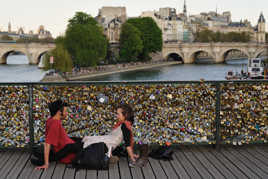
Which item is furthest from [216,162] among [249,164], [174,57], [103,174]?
[174,57]

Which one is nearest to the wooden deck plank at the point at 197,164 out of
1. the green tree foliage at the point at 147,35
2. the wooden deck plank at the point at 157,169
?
the wooden deck plank at the point at 157,169

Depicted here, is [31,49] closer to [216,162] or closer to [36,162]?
[36,162]

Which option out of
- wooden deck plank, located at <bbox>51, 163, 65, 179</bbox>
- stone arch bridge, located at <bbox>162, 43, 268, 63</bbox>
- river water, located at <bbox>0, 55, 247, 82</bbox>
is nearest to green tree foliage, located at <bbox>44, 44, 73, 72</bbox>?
river water, located at <bbox>0, 55, 247, 82</bbox>

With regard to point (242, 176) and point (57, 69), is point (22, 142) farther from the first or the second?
point (57, 69)

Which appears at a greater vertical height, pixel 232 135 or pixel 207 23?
pixel 207 23

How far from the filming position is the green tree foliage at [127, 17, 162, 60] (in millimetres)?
50062

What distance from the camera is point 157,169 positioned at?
13.2 feet

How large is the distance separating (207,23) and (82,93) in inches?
4739

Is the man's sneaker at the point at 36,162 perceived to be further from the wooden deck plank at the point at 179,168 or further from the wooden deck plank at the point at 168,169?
the wooden deck plank at the point at 179,168

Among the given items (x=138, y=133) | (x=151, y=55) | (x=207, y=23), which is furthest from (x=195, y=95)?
(x=207, y=23)

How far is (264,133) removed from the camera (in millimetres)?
4801

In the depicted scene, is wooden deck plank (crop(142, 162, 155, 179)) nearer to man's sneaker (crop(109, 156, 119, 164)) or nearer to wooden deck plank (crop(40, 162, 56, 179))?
man's sneaker (crop(109, 156, 119, 164))

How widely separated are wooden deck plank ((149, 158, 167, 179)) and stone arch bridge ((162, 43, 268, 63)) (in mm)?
53570

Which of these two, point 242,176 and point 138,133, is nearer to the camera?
point 242,176
